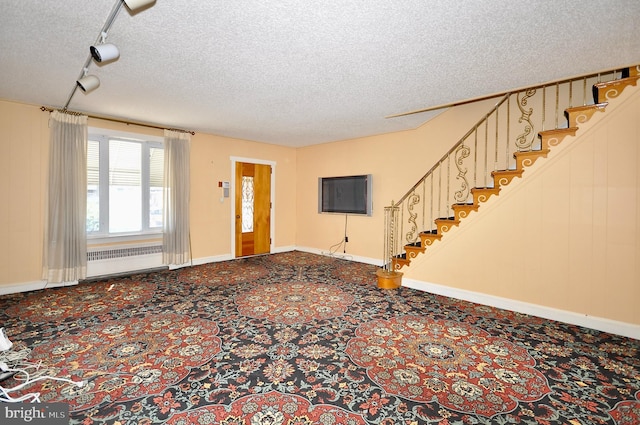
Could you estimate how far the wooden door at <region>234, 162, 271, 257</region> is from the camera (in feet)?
22.0

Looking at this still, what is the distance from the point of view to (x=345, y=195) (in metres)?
6.52

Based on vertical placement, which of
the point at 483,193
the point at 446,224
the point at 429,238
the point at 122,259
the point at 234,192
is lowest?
the point at 122,259

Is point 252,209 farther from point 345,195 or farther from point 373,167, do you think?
point 373,167

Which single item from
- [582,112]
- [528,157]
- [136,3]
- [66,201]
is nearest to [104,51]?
[136,3]

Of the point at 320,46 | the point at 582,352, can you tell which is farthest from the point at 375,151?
the point at 582,352

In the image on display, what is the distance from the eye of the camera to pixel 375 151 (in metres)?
6.12

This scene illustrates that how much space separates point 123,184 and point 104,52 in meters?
3.40

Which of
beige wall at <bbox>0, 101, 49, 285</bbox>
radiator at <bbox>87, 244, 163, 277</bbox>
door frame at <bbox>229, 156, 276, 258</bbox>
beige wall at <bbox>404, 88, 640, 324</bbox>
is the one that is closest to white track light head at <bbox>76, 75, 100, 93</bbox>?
beige wall at <bbox>0, 101, 49, 285</bbox>

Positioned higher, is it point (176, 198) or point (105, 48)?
point (105, 48)

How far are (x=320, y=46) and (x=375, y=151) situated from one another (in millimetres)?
3700

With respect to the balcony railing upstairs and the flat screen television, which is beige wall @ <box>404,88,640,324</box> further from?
the flat screen television

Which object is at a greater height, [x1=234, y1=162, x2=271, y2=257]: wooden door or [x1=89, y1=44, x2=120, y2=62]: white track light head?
[x1=89, y1=44, x2=120, y2=62]: white track light head

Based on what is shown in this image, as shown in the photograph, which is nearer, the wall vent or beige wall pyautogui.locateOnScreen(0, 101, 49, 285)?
beige wall pyautogui.locateOnScreen(0, 101, 49, 285)

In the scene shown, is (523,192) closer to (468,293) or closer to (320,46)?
(468,293)
